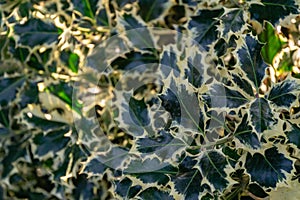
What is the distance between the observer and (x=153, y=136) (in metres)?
1.04

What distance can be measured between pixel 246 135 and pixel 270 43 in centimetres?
24

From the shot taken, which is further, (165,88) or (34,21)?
(34,21)

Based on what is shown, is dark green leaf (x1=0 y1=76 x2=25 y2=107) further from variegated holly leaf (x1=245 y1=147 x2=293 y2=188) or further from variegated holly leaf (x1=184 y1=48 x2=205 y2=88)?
variegated holly leaf (x1=245 y1=147 x2=293 y2=188)

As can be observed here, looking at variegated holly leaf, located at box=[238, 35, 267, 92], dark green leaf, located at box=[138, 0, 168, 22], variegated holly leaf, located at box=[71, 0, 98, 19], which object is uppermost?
variegated holly leaf, located at box=[238, 35, 267, 92]

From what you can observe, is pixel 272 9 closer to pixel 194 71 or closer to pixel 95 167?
pixel 194 71

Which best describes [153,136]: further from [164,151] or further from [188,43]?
[188,43]

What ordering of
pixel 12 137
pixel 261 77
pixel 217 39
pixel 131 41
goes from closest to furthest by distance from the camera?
pixel 261 77, pixel 217 39, pixel 131 41, pixel 12 137

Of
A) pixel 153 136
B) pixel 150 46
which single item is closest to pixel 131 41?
pixel 150 46

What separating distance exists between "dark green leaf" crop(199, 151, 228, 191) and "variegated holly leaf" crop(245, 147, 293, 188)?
0.12 ft

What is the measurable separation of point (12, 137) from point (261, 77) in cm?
69

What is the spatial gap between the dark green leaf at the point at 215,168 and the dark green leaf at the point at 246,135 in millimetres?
44

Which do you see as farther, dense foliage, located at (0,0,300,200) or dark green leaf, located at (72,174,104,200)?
dark green leaf, located at (72,174,104,200)

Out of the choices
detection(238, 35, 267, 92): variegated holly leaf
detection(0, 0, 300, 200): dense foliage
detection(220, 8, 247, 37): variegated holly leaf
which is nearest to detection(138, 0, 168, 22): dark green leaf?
detection(0, 0, 300, 200): dense foliage

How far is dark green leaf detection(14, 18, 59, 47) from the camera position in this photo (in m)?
1.33
